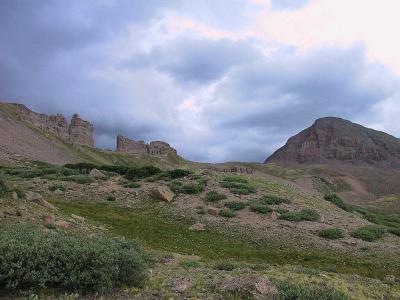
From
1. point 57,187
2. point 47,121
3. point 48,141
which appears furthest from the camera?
point 47,121

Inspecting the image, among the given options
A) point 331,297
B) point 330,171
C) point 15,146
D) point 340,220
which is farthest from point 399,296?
point 330,171

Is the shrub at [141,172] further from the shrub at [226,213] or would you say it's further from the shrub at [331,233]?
the shrub at [331,233]

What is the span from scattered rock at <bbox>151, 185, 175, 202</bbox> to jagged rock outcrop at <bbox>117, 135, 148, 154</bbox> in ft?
530

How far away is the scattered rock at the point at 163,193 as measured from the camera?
28183mm

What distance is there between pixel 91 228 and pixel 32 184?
554 inches

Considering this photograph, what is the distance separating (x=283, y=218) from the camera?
25.0m

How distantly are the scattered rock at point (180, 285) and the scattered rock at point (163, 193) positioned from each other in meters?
17.4

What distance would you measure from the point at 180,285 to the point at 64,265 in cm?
263

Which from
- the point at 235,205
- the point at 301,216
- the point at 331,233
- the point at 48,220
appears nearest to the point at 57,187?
the point at 235,205

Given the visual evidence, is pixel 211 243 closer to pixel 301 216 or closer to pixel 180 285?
pixel 301 216

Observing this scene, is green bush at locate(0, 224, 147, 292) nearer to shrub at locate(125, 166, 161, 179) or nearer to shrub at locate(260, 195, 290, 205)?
shrub at locate(260, 195, 290, 205)

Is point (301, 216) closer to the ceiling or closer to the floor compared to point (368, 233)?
closer to the ceiling

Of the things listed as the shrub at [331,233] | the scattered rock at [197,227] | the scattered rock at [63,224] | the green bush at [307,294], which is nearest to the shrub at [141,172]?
the scattered rock at [197,227]

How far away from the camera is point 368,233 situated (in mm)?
23562
